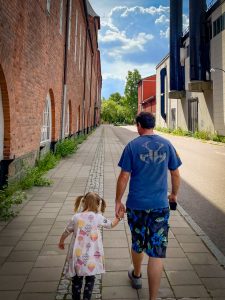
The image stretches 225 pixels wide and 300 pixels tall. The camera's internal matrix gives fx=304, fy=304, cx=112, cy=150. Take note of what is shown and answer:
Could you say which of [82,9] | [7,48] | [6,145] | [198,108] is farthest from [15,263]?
[198,108]

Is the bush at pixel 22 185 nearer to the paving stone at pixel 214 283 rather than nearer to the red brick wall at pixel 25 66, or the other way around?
the red brick wall at pixel 25 66

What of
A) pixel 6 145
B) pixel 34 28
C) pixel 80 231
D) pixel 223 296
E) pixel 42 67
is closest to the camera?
pixel 80 231

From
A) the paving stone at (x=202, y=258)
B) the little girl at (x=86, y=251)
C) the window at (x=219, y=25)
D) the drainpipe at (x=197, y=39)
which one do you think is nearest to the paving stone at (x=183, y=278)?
the paving stone at (x=202, y=258)

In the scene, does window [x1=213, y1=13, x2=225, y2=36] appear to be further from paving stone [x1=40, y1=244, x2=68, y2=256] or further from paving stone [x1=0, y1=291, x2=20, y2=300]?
paving stone [x1=0, y1=291, x2=20, y2=300]

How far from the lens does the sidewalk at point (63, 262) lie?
120 inches

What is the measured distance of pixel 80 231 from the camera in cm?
277

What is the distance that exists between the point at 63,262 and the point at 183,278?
4.69 feet

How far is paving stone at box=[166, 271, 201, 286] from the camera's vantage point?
3266 millimetres

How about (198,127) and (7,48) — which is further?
(198,127)

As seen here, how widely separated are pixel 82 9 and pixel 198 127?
1675 cm

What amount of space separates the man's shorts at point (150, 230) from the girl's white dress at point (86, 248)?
34 cm

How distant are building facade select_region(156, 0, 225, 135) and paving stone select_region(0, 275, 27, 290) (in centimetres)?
2323

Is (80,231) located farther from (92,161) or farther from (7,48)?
(92,161)

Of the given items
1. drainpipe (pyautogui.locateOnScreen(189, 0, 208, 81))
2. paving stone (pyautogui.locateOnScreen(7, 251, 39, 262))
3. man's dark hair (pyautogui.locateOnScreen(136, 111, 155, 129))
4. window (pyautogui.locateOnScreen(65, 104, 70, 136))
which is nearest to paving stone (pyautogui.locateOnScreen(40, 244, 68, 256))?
paving stone (pyautogui.locateOnScreen(7, 251, 39, 262))
